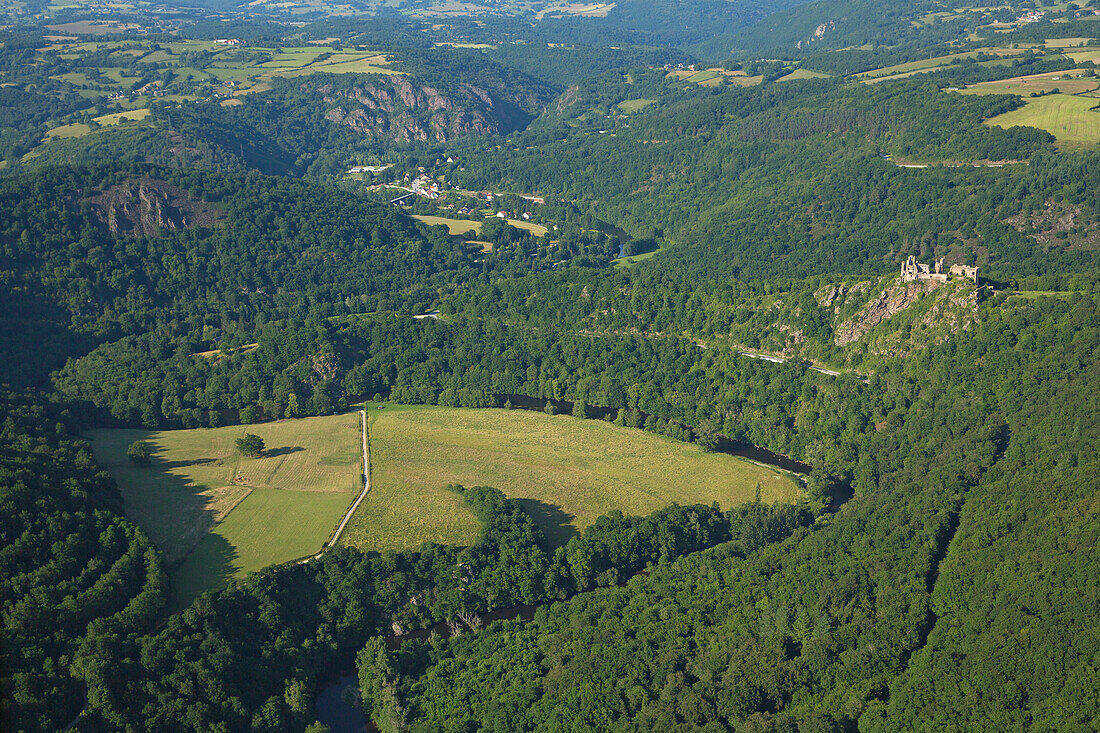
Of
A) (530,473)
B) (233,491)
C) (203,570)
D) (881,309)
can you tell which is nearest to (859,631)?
(530,473)

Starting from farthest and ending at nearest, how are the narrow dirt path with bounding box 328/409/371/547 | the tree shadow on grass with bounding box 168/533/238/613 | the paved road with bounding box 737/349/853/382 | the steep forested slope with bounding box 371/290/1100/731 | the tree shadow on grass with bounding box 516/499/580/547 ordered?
the paved road with bounding box 737/349/853/382 → the tree shadow on grass with bounding box 516/499/580/547 → the narrow dirt path with bounding box 328/409/371/547 → the tree shadow on grass with bounding box 168/533/238/613 → the steep forested slope with bounding box 371/290/1100/731

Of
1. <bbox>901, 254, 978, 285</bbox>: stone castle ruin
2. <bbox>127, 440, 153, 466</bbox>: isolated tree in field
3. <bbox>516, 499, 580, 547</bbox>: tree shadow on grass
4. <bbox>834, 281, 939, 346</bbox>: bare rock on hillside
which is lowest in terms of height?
<bbox>516, 499, 580, 547</bbox>: tree shadow on grass

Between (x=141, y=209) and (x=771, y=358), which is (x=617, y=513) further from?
(x=141, y=209)

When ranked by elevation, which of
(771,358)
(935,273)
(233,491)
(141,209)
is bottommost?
(233,491)

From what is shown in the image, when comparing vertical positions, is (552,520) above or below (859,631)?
below

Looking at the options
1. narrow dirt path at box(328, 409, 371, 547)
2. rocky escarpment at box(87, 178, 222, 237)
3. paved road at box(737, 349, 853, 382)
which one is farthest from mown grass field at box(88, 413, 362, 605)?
rocky escarpment at box(87, 178, 222, 237)

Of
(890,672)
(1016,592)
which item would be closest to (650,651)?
(890,672)

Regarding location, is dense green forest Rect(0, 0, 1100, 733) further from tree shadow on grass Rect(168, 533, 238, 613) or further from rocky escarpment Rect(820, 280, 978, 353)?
tree shadow on grass Rect(168, 533, 238, 613)
